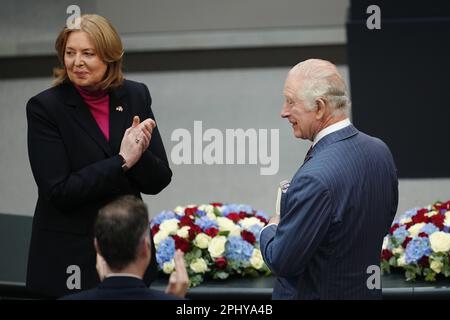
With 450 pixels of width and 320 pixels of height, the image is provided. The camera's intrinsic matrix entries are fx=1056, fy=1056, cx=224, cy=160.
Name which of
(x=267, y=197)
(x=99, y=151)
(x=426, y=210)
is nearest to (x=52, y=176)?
(x=99, y=151)

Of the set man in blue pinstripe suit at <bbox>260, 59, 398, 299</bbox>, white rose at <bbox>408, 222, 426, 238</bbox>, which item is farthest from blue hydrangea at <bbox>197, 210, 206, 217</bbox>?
man in blue pinstripe suit at <bbox>260, 59, 398, 299</bbox>

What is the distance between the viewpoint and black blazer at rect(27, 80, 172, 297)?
373 centimetres

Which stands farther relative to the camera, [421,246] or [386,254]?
[386,254]

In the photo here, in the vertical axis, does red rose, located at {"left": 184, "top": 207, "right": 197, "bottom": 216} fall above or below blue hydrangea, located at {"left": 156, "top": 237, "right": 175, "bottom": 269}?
above

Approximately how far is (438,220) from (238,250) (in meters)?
0.95

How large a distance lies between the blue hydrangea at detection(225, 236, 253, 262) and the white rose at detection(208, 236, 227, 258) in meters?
0.04

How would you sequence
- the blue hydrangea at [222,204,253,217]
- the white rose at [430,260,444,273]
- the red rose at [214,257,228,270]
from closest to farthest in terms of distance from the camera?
the white rose at [430,260,444,273], the red rose at [214,257,228,270], the blue hydrangea at [222,204,253,217]

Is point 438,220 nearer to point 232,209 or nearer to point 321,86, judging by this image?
point 232,209

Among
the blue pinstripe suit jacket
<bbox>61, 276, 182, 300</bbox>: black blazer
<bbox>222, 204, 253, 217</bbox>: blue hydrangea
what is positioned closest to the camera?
<bbox>61, 276, 182, 300</bbox>: black blazer

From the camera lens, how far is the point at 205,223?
5.00m

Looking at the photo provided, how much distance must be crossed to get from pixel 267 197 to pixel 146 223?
4333 mm

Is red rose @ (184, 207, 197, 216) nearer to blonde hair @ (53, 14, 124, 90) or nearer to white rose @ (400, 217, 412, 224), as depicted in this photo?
white rose @ (400, 217, 412, 224)

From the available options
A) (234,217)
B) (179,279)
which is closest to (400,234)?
(234,217)

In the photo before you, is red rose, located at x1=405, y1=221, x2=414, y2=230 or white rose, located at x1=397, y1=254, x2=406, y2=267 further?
red rose, located at x1=405, y1=221, x2=414, y2=230
